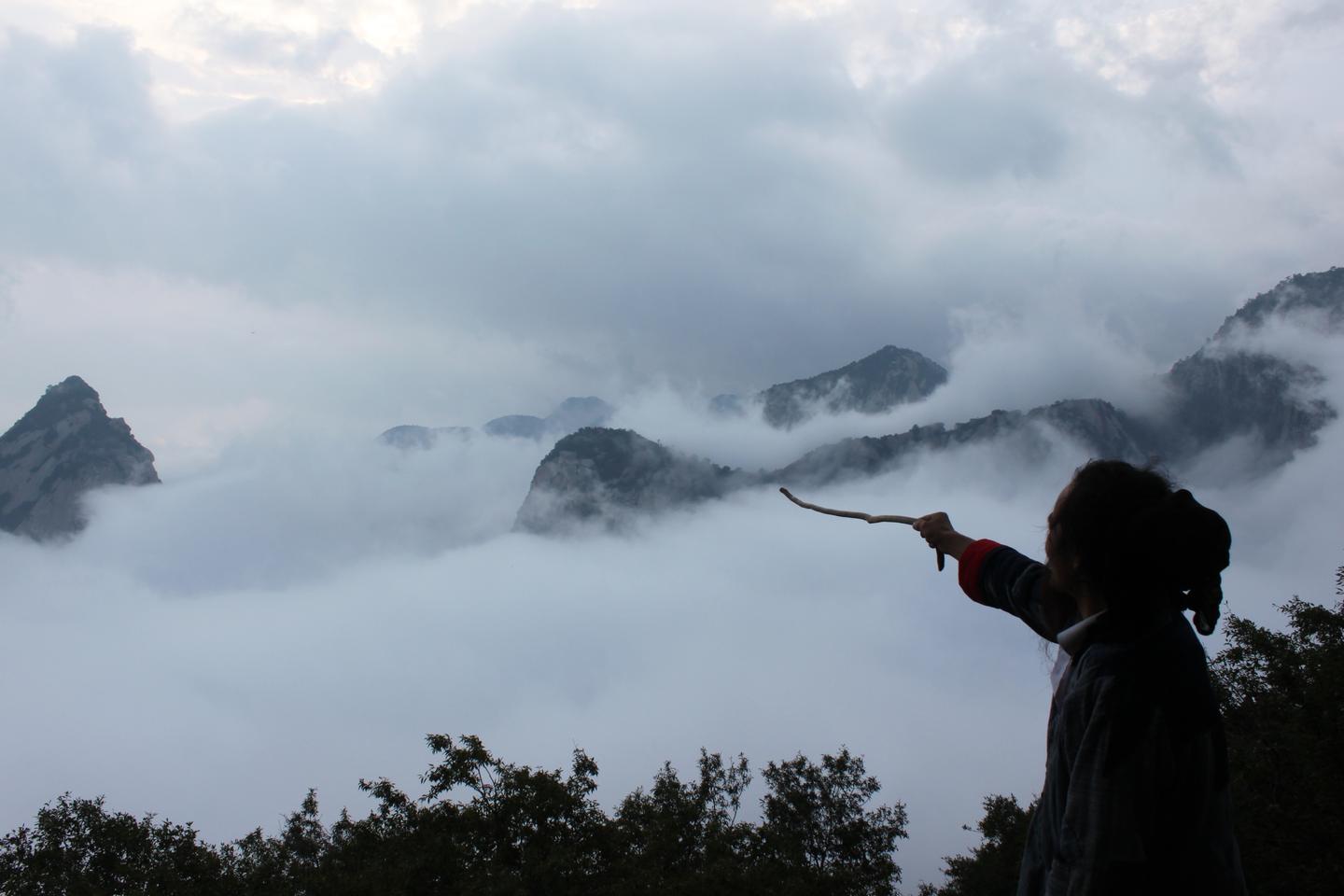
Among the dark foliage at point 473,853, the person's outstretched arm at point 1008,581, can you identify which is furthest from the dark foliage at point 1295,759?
the person's outstretched arm at point 1008,581

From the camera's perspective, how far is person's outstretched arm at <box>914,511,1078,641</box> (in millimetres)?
2869

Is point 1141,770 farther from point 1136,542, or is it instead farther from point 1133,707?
point 1136,542

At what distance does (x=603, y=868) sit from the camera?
26266mm

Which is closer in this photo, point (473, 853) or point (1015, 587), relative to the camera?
point (1015, 587)

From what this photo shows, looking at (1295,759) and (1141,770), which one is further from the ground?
(1295,759)

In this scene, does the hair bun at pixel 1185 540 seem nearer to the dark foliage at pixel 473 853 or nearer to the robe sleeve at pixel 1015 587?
the robe sleeve at pixel 1015 587

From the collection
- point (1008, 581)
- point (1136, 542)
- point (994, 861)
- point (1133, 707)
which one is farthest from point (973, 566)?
point (994, 861)

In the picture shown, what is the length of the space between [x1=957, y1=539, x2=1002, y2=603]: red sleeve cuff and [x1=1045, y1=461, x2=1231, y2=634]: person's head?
0.43m

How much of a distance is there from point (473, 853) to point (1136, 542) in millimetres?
27166

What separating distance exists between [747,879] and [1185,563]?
68.2ft

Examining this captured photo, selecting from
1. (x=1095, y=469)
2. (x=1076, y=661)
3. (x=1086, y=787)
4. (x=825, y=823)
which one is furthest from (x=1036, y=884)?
(x=825, y=823)

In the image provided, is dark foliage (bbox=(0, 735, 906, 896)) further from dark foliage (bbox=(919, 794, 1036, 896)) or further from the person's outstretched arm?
the person's outstretched arm

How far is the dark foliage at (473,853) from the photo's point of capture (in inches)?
861

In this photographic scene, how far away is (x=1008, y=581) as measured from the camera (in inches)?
120
